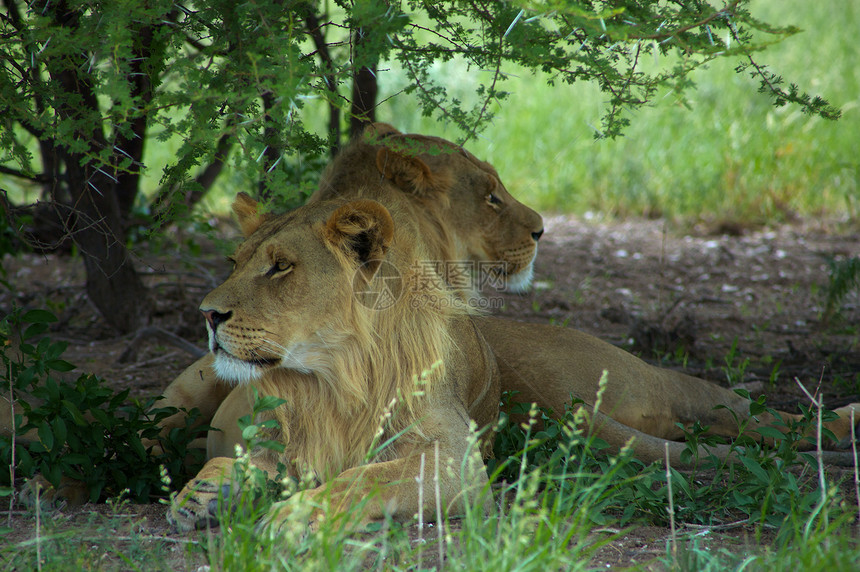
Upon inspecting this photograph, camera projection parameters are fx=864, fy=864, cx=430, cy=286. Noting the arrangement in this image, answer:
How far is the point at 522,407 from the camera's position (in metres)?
3.21

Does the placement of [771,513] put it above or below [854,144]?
below

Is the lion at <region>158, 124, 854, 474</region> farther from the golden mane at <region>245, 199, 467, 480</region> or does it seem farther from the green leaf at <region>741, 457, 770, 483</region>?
the green leaf at <region>741, 457, 770, 483</region>

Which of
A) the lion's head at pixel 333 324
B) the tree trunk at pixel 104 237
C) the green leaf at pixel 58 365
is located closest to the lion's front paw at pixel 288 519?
the lion's head at pixel 333 324

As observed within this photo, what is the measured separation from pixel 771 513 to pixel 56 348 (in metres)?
2.36

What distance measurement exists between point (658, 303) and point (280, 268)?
136 inches

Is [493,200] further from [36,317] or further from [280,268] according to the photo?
[36,317]

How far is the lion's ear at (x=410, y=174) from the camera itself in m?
3.41

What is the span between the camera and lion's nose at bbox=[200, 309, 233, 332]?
263cm

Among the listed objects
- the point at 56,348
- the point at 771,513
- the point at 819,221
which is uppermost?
the point at 819,221

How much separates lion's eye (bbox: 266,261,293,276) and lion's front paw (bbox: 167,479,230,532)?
66cm

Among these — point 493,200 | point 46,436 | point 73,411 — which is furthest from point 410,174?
point 46,436

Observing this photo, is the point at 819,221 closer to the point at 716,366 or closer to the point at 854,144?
the point at 854,144

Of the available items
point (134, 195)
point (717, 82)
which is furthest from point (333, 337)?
point (717, 82)

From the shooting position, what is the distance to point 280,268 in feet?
8.85
